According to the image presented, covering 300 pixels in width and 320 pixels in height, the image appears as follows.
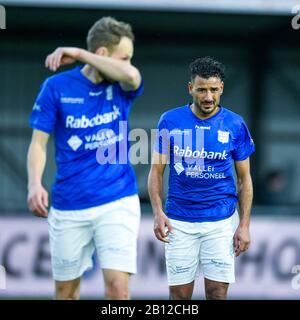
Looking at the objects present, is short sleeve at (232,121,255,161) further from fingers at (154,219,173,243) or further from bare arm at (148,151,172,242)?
fingers at (154,219,173,243)

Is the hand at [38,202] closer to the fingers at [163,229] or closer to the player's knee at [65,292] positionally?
the fingers at [163,229]

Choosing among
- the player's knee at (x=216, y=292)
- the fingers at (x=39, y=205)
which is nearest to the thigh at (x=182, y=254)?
the player's knee at (x=216, y=292)

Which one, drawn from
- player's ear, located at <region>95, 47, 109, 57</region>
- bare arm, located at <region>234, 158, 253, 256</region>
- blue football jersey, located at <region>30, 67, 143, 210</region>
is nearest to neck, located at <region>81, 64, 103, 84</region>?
blue football jersey, located at <region>30, 67, 143, 210</region>

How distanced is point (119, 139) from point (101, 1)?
5.87 meters

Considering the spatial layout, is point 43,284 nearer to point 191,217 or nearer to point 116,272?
point 116,272

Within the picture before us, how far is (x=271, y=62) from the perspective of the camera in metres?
14.0

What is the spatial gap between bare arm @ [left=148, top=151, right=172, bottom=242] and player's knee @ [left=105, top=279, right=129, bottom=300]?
747 mm

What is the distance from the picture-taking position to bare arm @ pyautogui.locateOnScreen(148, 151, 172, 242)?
529 cm

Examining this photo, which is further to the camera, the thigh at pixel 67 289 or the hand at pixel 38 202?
the thigh at pixel 67 289

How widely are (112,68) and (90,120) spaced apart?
1.15 ft

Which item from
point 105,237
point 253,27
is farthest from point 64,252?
point 253,27

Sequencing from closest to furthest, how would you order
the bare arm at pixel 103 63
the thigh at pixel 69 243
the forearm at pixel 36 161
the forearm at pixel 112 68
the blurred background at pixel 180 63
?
the bare arm at pixel 103 63, the forearm at pixel 112 68, the forearm at pixel 36 161, the thigh at pixel 69 243, the blurred background at pixel 180 63

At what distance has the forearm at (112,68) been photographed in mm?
→ 5737

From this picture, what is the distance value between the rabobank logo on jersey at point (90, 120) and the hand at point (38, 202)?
0.52 metres
